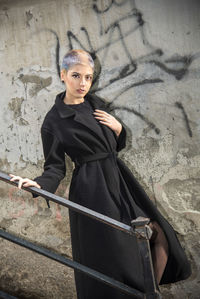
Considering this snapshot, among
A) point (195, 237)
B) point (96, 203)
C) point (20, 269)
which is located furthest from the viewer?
point (20, 269)

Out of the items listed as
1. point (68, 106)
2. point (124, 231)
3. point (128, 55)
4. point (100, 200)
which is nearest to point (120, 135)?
point (68, 106)

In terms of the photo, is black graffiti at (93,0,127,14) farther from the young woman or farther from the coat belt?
the coat belt

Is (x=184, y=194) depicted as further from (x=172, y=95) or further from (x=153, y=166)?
(x=172, y=95)

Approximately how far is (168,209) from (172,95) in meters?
0.94

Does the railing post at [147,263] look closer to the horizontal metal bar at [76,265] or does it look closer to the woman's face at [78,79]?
the horizontal metal bar at [76,265]

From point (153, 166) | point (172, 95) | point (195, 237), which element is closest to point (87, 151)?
point (153, 166)

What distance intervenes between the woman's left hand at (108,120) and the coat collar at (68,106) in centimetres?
7

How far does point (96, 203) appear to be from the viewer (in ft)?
10.1

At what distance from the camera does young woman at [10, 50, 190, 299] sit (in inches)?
118

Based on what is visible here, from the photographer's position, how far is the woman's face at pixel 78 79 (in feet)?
10.8

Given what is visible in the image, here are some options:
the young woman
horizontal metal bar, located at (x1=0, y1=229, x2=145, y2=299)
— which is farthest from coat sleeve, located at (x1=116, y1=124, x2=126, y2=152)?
horizontal metal bar, located at (x1=0, y1=229, x2=145, y2=299)

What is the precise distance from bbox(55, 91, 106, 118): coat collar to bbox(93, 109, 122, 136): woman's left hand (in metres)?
0.07

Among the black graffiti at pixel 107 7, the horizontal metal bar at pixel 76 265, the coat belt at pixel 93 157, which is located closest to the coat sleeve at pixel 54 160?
the coat belt at pixel 93 157

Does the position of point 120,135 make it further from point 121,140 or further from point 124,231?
point 124,231
